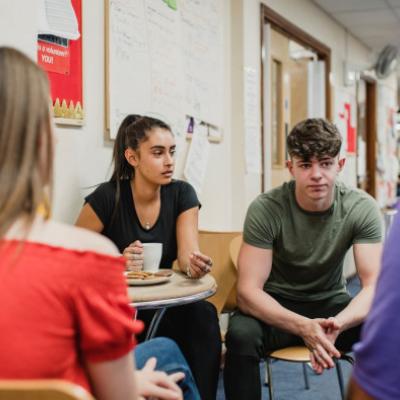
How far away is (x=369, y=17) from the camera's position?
5859 millimetres

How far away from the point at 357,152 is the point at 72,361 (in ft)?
19.6

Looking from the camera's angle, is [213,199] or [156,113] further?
[213,199]

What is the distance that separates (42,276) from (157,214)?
1597mm

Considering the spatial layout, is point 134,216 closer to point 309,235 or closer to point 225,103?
point 309,235

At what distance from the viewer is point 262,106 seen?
13.9 feet

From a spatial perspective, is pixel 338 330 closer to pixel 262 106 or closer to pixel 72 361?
pixel 72 361

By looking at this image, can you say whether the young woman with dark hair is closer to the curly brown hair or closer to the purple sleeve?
the curly brown hair

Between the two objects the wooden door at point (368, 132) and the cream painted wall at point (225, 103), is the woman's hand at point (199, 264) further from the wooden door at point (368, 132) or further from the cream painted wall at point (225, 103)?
the wooden door at point (368, 132)

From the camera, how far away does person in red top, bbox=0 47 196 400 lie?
94 centimetres

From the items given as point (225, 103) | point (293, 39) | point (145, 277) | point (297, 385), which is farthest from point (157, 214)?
point (293, 39)

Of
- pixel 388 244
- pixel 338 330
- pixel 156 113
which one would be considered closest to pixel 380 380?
pixel 388 244

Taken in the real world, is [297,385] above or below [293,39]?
below

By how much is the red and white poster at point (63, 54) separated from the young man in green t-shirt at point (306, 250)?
0.81 m

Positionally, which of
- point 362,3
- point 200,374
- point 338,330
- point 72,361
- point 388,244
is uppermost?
point 362,3
